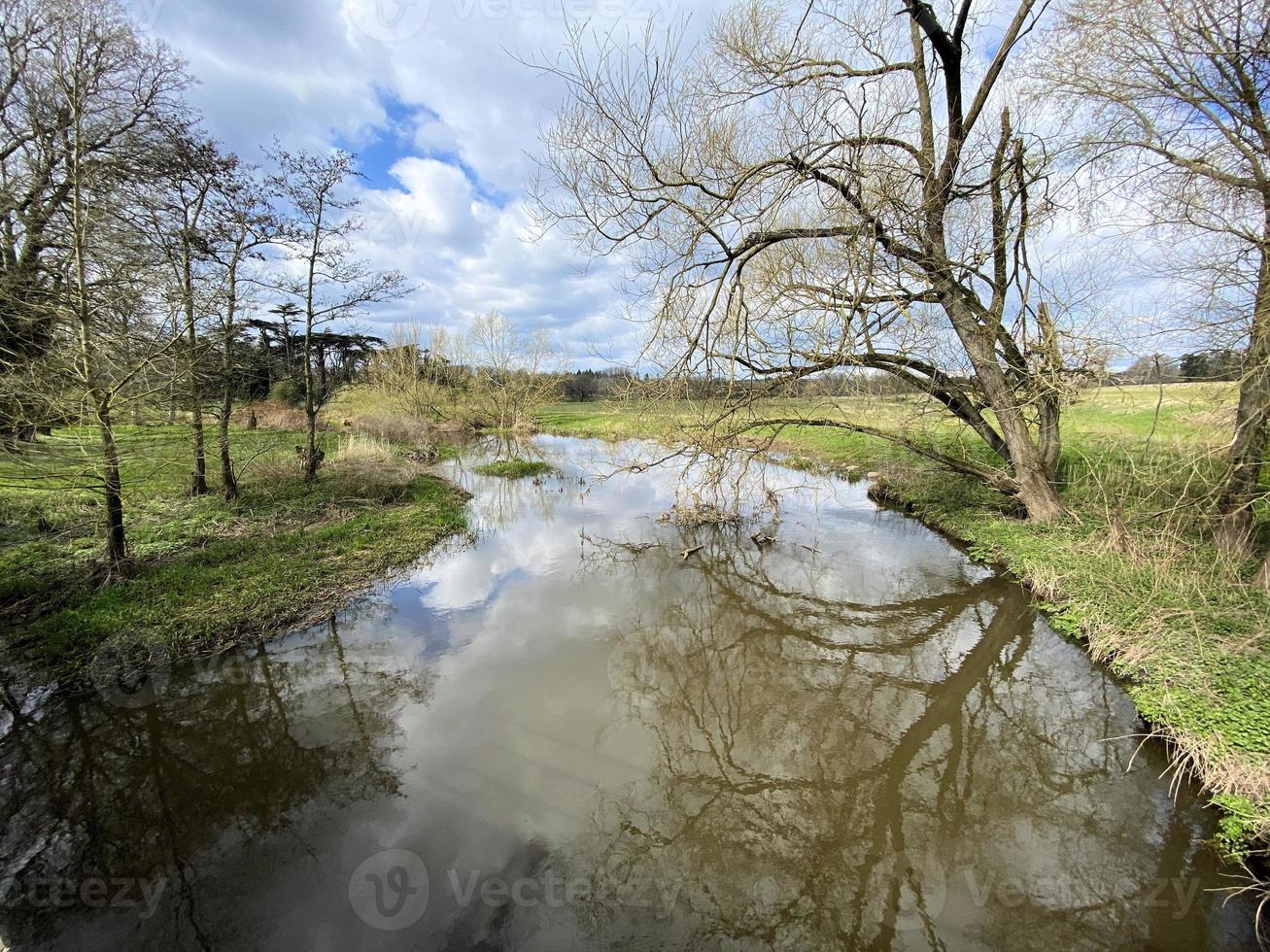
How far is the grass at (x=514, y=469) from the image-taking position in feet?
52.0

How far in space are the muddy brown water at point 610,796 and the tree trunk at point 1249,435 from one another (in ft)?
8.16

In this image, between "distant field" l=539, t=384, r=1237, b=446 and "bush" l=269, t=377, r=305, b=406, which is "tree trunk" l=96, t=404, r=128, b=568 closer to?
"distant field" l=539, t=384, r=1237, b=446

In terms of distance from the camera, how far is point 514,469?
639 inches

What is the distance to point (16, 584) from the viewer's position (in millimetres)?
5777

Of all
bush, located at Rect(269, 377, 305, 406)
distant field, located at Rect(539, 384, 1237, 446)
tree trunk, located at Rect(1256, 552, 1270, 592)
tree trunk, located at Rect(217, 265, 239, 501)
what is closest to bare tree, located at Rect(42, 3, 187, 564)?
tree trunk, located at Rect(217, 265, 239, 501)

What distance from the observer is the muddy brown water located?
2730 mm

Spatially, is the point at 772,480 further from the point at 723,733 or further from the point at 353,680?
the point at 353,680

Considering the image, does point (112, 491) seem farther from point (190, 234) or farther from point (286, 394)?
point (286, 394)

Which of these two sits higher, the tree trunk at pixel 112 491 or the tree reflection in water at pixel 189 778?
the tree trunk at pixel 112 491

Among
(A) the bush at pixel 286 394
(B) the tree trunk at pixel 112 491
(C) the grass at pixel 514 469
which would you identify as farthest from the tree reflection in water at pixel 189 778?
(A) the bush at pixel 286 394

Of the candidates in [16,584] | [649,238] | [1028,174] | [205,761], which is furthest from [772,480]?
[16,584]

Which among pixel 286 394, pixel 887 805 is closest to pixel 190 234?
pixel 887 805

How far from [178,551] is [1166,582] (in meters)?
Result: 12.5

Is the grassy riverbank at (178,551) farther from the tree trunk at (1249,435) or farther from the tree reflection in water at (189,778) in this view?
the tree trunk at (1249,435)
